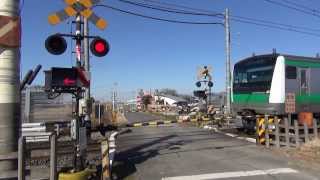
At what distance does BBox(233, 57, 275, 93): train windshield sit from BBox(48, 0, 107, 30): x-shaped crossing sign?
10752mm

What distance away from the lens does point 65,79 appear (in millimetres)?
9336

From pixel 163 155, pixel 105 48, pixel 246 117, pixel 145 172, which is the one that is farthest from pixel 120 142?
pixel 105 48

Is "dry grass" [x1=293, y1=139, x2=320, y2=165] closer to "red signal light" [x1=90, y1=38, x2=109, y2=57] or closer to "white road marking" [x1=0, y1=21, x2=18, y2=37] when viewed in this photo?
"red signal light" [x1=90, y1=38, x2=109, y2=57]

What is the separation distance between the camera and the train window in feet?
62.5

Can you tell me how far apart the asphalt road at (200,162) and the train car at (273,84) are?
8.83ft

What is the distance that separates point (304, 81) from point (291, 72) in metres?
1.03

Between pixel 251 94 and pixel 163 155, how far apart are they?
7716mm

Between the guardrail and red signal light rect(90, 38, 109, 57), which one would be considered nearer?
red signal light rect(90, 38, 109, 57)

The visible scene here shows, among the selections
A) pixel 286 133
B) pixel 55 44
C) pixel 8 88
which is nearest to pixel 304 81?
pixel 286 133

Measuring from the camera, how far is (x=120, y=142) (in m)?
18.2

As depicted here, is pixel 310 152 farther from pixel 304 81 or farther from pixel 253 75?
pixel 253 75

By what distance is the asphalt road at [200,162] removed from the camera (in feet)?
34.9

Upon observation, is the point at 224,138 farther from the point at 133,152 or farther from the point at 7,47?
the point at 7,47

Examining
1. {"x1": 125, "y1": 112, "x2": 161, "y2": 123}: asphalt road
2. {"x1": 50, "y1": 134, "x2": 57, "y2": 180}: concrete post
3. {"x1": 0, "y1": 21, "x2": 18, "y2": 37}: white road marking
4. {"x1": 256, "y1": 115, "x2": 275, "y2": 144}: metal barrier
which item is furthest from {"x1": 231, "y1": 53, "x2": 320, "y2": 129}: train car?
{"x1": 125, "y1": 112, "x2": 161, "y2": 123}: asphalt road
